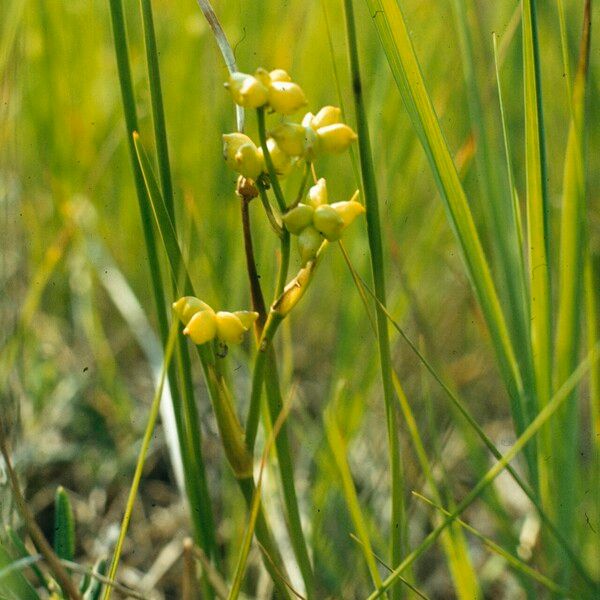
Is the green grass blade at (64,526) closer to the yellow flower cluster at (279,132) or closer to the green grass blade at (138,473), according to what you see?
the green grass blade at (138,473)

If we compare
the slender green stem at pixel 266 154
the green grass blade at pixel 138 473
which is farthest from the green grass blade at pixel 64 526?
the slender green stem at pixel 266 154

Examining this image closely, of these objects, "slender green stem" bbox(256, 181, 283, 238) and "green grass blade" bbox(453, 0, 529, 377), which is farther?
"green grass blade" bbox(453, 0, 529, 377)

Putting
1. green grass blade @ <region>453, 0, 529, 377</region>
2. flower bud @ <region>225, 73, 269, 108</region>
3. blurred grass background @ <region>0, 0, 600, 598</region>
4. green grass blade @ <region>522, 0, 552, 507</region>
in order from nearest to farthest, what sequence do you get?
flower bud @ <region>225, 73, 269, 108</region> < green grass blade @ <region>522, 0, 552, 507</region> < green grass blade @ <region>453, 0, 529, 377</region> < blurred grass background @ <region>0, 0, 600, 598</region>

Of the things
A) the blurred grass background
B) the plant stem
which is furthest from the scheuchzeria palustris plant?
the blurred grass background

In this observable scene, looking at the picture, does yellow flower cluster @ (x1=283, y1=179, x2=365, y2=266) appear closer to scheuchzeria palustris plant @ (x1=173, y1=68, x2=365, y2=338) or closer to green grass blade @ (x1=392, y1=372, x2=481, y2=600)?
scheuchzeria palustris plant @ (x1=173, y1=68, x2=365, y2=338)

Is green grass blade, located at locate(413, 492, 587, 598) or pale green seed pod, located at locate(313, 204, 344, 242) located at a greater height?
pale green seed pod, located at locate(313, 204, 344, 242)

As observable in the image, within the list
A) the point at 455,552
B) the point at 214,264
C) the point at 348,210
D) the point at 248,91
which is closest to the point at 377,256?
the point at 348,210

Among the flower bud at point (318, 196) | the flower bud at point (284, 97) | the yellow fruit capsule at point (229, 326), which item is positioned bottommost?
the yellow fruit capsule at point (229, 326)

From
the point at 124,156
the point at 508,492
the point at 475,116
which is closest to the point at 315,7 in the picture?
the point at 124,156
